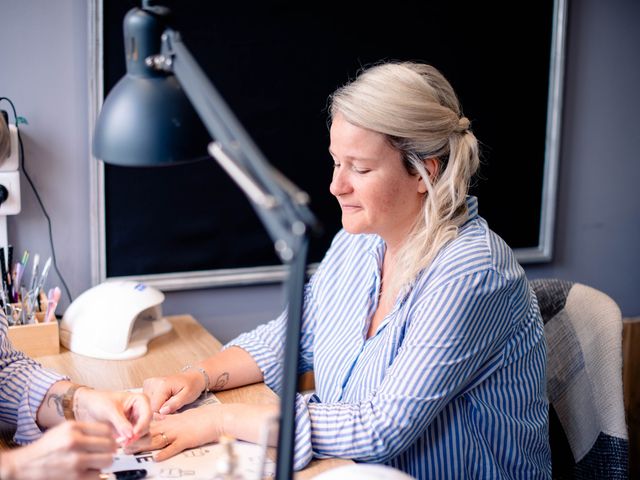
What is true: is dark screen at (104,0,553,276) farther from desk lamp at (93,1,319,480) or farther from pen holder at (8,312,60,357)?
desk lamp at (93,1,319,480)

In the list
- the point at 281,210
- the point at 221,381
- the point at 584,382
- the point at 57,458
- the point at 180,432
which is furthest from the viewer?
the point at 584,382

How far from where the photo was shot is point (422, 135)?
141cm

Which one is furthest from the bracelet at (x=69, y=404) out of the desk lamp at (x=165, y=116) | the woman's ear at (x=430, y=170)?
the woman's ear at (x=430, y=170)

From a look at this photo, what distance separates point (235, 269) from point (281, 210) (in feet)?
4.64

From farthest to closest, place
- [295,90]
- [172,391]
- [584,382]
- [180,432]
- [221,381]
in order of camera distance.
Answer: [295,90]
[584,382]
[221,381]
[172,391]
[180,432]

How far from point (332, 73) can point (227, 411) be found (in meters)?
1.14

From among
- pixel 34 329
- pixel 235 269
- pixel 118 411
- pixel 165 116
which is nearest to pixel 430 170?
pixel 165 116

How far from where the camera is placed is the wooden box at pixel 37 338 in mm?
1654

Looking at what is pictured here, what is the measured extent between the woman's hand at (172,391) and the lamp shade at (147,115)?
0.54 m

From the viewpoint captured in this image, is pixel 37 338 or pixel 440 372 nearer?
pixel 440 372

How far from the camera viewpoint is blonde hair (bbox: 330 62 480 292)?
139 cm

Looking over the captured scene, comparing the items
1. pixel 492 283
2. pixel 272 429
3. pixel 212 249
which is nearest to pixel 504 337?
pixel 492 283

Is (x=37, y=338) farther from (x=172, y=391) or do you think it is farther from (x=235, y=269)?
(x=235, y=269)

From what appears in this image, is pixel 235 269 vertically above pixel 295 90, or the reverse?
pixel 295 90
